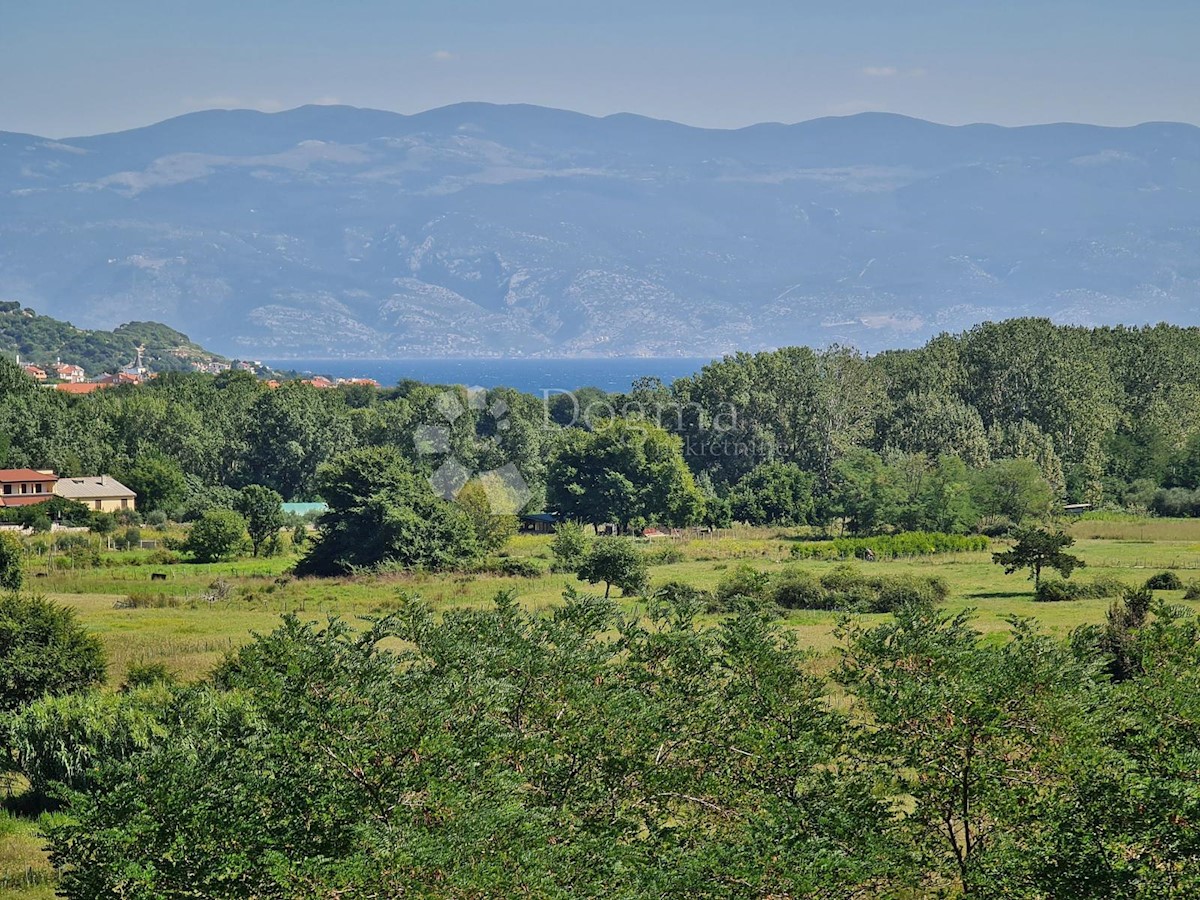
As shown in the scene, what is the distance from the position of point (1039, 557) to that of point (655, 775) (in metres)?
34.9

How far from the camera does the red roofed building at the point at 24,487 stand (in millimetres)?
70875

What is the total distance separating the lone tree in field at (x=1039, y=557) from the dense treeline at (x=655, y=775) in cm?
2886

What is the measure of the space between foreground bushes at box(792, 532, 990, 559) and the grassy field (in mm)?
1084

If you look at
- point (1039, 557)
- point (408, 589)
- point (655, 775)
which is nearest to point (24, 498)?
point (408, 589)

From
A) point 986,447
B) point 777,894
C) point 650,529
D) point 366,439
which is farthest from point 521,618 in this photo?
point 366,439

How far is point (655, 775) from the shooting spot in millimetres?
18172

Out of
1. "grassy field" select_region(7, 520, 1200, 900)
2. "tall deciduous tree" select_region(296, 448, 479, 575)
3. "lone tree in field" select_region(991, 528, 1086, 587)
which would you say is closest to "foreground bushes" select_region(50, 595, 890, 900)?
"grassy field" select_region(7, 520, 1200, 900)

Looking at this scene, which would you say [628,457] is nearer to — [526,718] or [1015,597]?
[1015,597]

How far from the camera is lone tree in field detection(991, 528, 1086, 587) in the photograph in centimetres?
4905

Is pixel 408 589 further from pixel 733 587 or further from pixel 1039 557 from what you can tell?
pixel 1039 557

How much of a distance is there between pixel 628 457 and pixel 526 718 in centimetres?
5467

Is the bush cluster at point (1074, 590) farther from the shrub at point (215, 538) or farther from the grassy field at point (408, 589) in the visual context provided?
the shrub at point (215, 538)

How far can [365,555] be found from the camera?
57.0m

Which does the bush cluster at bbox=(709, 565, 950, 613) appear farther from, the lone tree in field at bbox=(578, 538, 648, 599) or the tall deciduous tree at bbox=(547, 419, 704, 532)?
the tall deciduous tree at bbox=(547, 419, 704, 532)
